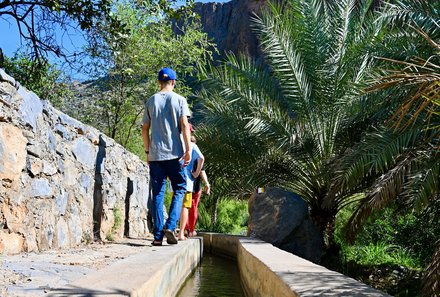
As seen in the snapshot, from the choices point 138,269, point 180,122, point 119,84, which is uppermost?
point 119,84

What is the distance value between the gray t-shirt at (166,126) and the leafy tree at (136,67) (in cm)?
893

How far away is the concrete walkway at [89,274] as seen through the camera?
2.43 m

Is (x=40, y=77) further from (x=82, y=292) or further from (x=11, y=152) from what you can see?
(x=82, y=292)

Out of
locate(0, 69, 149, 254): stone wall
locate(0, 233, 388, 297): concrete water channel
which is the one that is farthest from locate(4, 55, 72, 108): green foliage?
locate(0, 233, 388, 297): concrete water channel

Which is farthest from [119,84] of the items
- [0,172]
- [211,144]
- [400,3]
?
[0,172]

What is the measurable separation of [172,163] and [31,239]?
1711 millimetres

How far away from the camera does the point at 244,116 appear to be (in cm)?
1016

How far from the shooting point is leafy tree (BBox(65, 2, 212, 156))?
14.6 metres

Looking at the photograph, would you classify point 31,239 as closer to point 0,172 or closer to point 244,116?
point 0,172

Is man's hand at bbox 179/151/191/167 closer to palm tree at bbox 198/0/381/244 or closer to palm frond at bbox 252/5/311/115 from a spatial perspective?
palm tree at bbox 198/0/381/244

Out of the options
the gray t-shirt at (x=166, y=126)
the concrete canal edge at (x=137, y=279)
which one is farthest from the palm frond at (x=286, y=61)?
the concrete canal edge at (x=137, y=279)

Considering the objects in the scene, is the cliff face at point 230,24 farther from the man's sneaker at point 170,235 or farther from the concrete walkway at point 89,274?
the concrete walkway at point 89,274

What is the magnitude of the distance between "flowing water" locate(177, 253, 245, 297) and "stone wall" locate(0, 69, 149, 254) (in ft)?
3.64

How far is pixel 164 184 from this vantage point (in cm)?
536
